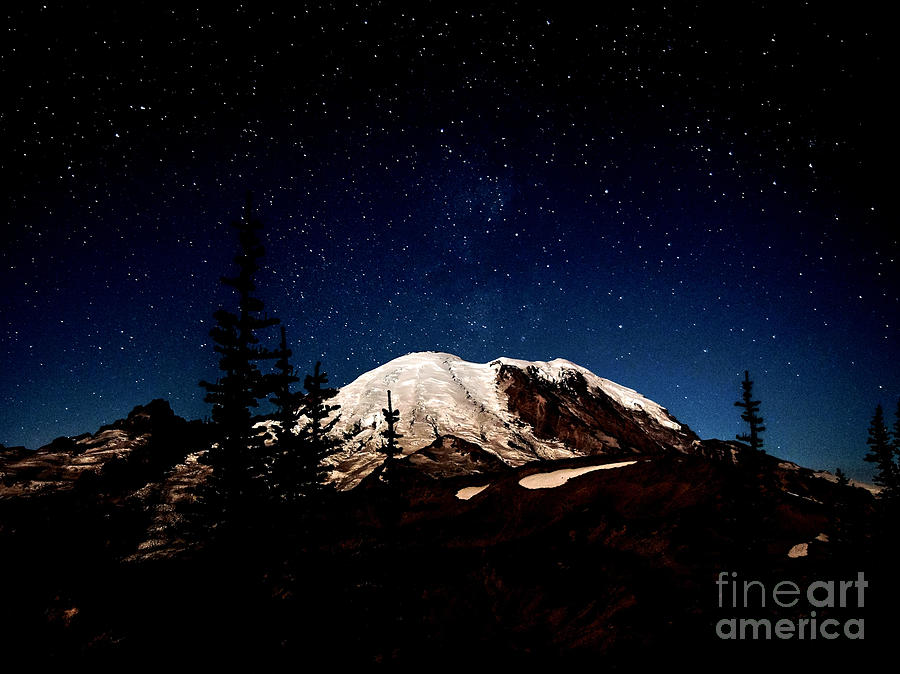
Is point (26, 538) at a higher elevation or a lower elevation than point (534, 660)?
lower

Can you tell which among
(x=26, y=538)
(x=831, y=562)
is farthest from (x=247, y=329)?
(x=26, y=538)

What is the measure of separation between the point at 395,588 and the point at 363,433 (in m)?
50.0

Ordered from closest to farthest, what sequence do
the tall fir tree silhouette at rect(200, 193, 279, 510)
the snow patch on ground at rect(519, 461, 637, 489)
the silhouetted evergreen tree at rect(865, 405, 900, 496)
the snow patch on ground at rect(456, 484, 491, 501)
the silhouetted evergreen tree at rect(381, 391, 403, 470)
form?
1. the snow patch on ground at rect(519, 461, 637, 489)
2. the snow patch on ground at rect(456, 484, 491, 501)
3. the tall fir tree silhouette at rect(200, 193, 279, 510)
4. the silhouetted evergreen tree at rect(381, 391, 403, 470)
5. the silhouetted evergreen tree at rect(865, 405, 900, 496)

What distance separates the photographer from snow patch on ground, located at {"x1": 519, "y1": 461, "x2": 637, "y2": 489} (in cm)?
894

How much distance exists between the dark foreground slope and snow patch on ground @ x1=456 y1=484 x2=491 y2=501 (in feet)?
0.68

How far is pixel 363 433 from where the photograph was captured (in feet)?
180

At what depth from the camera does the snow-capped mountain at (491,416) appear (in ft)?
150

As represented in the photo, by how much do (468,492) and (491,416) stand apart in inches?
2351

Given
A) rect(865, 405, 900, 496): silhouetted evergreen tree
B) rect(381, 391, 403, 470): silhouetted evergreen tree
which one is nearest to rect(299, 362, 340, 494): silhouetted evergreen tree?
rect(381, 391, 403, 470): silhouetted evergreen tree

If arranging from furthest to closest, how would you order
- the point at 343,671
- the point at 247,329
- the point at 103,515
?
the point at 103,515 < the point at 247,329 < the point at 343,671

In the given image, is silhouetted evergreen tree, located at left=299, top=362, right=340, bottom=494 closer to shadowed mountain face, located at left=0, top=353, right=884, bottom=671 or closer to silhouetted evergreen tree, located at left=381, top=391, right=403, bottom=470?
silhouetted evergreen tree, located at left=381, top=391, right=403, bottom=470

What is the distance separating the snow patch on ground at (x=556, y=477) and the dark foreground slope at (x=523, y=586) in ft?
0.69

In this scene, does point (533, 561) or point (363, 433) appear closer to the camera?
point (533, 561)

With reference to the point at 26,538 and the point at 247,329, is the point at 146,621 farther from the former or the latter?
the point at 26,538
